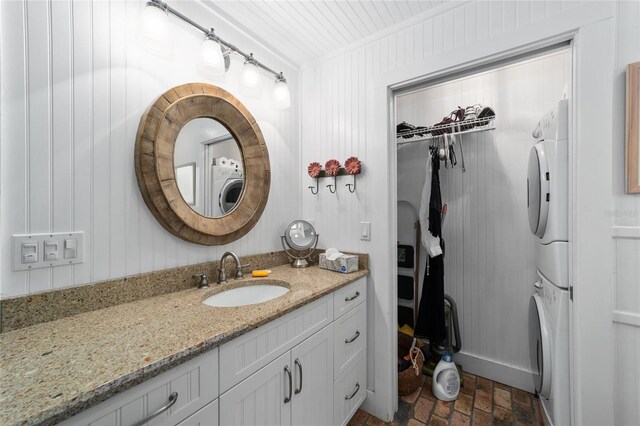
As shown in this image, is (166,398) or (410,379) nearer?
(166,398)

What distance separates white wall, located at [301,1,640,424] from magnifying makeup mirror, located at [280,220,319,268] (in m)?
0.14

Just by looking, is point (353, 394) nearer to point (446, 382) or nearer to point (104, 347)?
point (446, 382)

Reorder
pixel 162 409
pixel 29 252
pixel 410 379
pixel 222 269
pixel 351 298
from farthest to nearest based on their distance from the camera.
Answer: pixel 410 379 < pixel 351 298 < pixel 222 269 < pixel 29 252 < pixel 162 409

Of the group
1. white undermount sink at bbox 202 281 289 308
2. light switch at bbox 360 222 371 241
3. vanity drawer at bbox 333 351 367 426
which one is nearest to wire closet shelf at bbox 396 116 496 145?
light switch at bbox 360 222 371 241

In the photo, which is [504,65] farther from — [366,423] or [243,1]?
A: [366,423]

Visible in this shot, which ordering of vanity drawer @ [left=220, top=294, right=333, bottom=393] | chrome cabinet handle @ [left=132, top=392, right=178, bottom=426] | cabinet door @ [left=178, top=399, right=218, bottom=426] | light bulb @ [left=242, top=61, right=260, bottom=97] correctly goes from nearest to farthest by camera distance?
chrome cabinet handle @ [left=132, top=392, right=178, bottom=426] → cabinet door @ [left=178, top=399, right=218, bottom=426] → vanity drawer @ [left=220, top=294, right=333, bottom=393] → light bulb @ [left=242, top=61, right=260, bottom=97]

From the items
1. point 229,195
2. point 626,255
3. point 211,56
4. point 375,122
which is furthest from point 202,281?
point 626,255

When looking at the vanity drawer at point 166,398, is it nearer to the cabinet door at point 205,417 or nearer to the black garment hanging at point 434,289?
the cabinet door at point 205,417

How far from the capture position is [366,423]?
1.62 m

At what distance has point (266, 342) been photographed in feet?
3.31

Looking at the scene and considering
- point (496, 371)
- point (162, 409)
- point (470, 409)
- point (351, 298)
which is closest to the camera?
point (162, 409)

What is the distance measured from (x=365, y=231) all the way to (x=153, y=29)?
5.07 feet

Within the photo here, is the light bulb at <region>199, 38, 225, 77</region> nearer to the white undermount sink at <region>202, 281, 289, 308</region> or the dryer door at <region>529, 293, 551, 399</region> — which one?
the white undermount sink at <region>202, 281, 289, 308</region>

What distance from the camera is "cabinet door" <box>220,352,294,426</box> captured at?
88 cm
